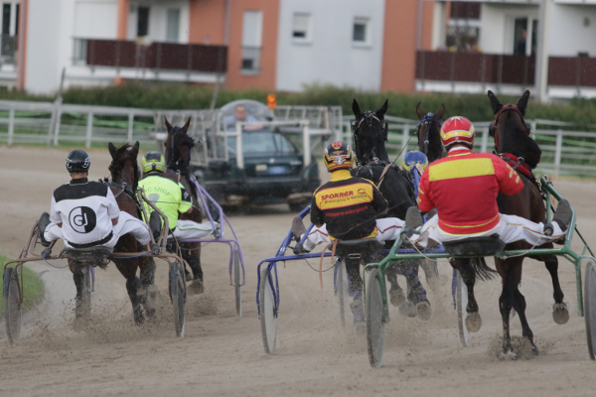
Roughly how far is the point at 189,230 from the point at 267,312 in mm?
2668

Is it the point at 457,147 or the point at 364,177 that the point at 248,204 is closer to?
the point at 364,177

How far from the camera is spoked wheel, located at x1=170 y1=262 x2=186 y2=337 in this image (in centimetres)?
806

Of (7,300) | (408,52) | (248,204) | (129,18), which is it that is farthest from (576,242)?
(129,18)

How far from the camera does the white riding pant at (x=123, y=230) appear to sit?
8.05 metres

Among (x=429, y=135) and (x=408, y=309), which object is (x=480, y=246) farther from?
(x=429, y=135)

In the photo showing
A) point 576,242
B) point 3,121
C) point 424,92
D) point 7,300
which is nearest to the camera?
point 7,300

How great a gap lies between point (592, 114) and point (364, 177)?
58.9 ft

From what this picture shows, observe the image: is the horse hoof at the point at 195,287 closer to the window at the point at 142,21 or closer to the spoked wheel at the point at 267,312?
the spoked wheel at the point at 267,312

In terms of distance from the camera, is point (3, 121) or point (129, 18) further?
point (129, 18)

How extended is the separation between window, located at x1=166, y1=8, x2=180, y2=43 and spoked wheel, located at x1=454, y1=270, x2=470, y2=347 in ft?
95.9

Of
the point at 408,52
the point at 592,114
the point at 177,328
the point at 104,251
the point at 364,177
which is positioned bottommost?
the point at 177,328

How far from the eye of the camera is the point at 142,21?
35312mm

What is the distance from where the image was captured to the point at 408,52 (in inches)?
1394

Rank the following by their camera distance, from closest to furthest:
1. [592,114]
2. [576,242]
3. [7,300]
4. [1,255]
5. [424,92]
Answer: [7,300], [1,255], [576,242], [592,114], [424,92]
